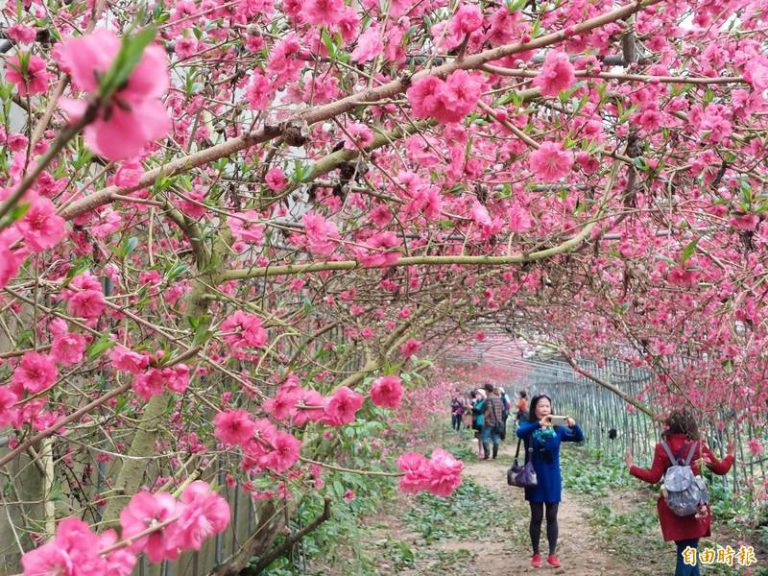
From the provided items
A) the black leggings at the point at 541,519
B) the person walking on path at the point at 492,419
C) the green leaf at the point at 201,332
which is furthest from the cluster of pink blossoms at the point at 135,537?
the person walking on path at the point at 492,419

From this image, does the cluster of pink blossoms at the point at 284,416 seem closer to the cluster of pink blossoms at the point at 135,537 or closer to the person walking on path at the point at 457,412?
the cluster of pink blossoms at the point at 135,537

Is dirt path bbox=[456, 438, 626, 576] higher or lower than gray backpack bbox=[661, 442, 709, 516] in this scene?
lower

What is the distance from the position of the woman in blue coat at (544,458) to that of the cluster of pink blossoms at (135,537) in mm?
5354

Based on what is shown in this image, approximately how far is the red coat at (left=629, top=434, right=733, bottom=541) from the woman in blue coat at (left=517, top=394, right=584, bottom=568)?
99 centimetres

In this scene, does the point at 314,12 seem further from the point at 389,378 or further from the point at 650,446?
the point at 650,446

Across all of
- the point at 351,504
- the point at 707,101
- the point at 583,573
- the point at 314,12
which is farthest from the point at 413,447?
the point at 314,12

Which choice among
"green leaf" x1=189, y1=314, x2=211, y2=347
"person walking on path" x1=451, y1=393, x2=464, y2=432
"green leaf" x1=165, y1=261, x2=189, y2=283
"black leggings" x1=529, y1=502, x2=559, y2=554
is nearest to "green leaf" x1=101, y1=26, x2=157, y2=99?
"green leaf" x1=189, y1=314, x2=211, y2=347

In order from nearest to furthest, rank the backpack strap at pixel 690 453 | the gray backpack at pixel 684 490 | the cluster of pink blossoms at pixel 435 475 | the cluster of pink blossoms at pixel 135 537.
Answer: the cluster of pink blossoms at pixel 135 537 < the cluster of pink blossoms at pixel 435 475 < the gray backpack at pixel 684 490 < the backpack strap at pixel 690 453

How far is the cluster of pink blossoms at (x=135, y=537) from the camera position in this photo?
2.95 feet

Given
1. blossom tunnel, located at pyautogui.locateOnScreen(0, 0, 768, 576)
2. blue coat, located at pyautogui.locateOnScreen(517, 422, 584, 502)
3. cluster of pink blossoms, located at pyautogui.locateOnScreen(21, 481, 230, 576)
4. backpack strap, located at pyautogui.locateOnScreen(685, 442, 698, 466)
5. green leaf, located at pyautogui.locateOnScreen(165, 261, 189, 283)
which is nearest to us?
cluster of pink blossoms, located at pyautogui.locateOnScreen(21, 481, 230, 576)

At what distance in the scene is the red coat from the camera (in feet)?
15.9

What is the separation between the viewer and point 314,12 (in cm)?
182

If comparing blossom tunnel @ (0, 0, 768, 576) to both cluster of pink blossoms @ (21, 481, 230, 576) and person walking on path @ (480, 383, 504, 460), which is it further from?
person walking on path @ (480, 383, 504, 460)

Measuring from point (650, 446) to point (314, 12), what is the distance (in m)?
11.1
